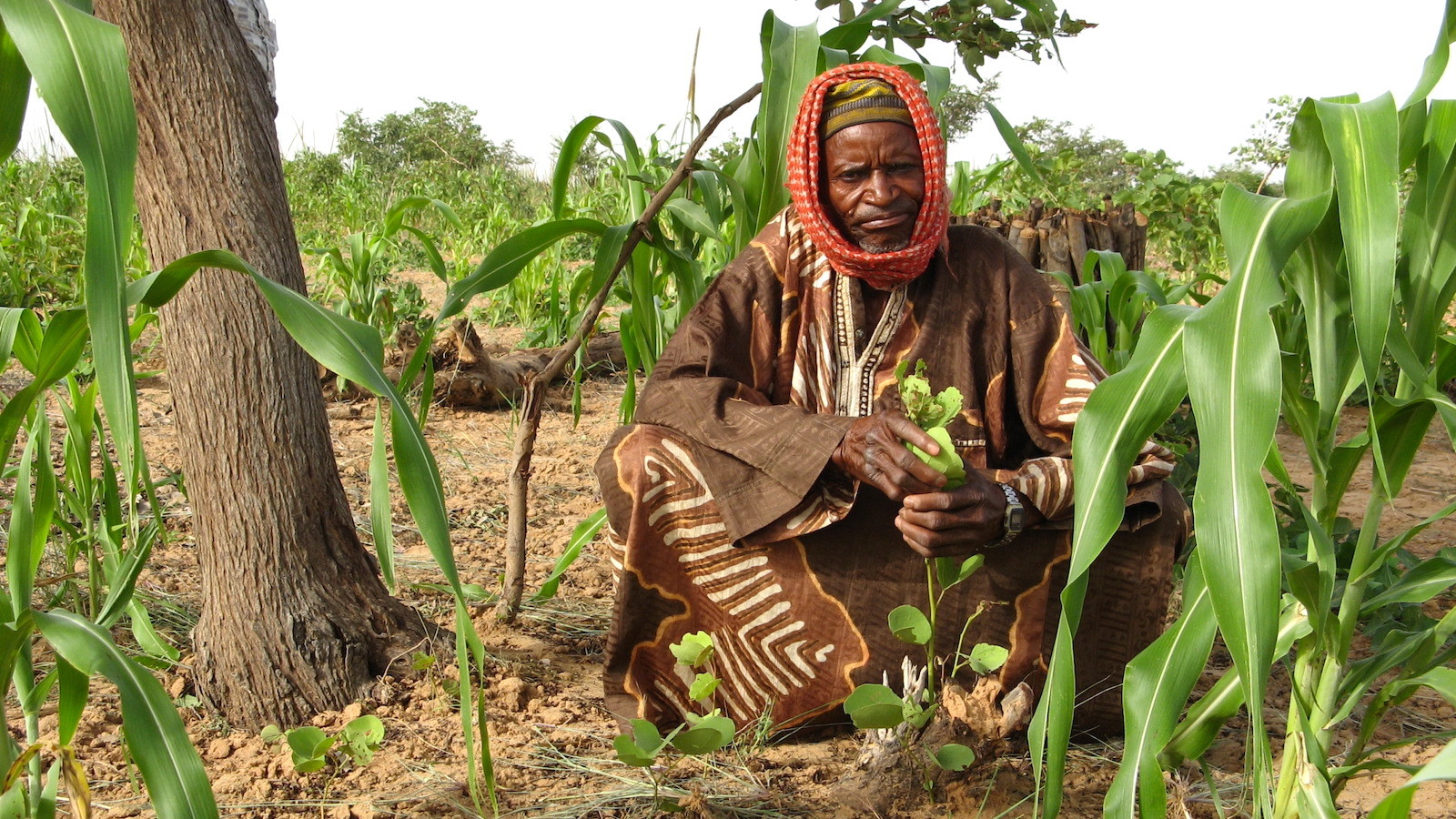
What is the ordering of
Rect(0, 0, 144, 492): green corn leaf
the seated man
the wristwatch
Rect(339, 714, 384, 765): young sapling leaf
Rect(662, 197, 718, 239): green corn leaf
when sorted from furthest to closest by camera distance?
Rect(662, 197, 718, 239): green corn leaf < the seated man < the wristwatch < Rect(339, 714, 384, 765): young sapling leaf < Rect(0, 0, 144, 492): green corn leaf

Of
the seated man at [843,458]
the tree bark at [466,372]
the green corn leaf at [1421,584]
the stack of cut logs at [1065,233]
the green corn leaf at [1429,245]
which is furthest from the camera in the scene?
the tree bark at [466,372]

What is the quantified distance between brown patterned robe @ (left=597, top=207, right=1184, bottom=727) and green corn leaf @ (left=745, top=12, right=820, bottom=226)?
168mm

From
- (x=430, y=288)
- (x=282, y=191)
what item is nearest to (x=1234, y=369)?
(x=282, y=191)

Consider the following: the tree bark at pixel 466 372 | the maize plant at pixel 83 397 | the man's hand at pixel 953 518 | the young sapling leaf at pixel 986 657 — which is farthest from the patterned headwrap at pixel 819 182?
the tree bark at pixel 466 372

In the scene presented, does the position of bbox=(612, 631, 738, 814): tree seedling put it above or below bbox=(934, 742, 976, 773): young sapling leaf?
above

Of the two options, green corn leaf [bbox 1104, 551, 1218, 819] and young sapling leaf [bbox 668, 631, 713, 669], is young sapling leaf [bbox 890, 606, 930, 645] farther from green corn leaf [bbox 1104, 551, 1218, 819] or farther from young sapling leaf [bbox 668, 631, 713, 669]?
green corn leaf [bbox 1104, 551, 1218, 819]

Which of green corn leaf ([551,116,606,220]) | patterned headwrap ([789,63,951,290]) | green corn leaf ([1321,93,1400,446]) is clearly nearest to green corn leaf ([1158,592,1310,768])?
green corn leaf ([1321,93,1400,446])

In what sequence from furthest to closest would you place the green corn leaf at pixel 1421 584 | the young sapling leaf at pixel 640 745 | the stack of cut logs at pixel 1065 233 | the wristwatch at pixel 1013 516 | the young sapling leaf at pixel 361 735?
the stack of cut logs at pixel 1065 233, the wristwatch at pixel 1013 516, the young sapling leaf at pixel 361 735, the young sapling leaf at pixel 640 745, the green corn leaf at pixel 1421 584

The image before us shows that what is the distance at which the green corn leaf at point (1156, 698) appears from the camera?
1229 millimetres

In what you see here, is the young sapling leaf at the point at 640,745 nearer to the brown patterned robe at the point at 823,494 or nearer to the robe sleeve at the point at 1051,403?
the brown patterned robe at the point at 823,494

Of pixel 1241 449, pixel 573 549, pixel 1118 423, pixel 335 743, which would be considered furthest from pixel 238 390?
pixel 1241 449

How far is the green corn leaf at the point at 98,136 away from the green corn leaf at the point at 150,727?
31cm

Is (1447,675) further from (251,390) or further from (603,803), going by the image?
(251,390)

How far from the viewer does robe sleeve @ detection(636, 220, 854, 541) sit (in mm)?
1862
